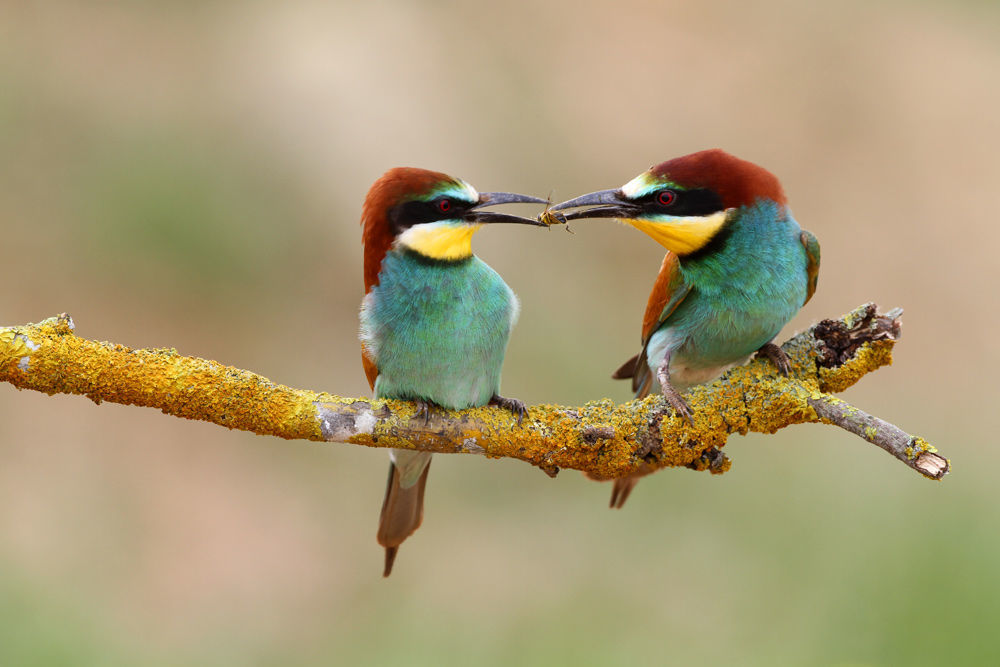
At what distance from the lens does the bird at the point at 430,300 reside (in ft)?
7.81

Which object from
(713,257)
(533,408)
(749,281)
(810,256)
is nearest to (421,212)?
(533,408)

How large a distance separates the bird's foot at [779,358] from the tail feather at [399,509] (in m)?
1.01

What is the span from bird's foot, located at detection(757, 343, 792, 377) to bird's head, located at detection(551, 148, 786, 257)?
0.31m

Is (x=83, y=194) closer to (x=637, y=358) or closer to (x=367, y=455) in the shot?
(x=367, y=455)

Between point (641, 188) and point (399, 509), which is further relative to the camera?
point (399, 509)

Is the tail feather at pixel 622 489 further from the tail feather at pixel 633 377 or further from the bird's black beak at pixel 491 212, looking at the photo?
the bird's black beak at pixel 491 212

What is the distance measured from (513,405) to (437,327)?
0.33 m

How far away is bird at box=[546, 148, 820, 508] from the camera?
2.36m

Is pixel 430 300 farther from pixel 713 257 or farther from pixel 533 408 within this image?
pixel 713 257

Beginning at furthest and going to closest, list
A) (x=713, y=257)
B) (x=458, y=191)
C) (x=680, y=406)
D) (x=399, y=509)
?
1. (x=399, y=509)
2. (x=713, y=257)
3. (x=458, y=191)
4. (x=680, y=406)

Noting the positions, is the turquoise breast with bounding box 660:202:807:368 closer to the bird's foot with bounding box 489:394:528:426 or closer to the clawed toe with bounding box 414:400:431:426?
the bird's foot with bounding box 489:394:528:426

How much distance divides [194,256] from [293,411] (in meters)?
3.70

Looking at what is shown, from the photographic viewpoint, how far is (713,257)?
2.54 m

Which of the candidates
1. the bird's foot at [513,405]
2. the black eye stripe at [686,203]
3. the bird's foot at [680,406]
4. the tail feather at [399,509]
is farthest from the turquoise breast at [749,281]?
the tail feather at [399,509]
